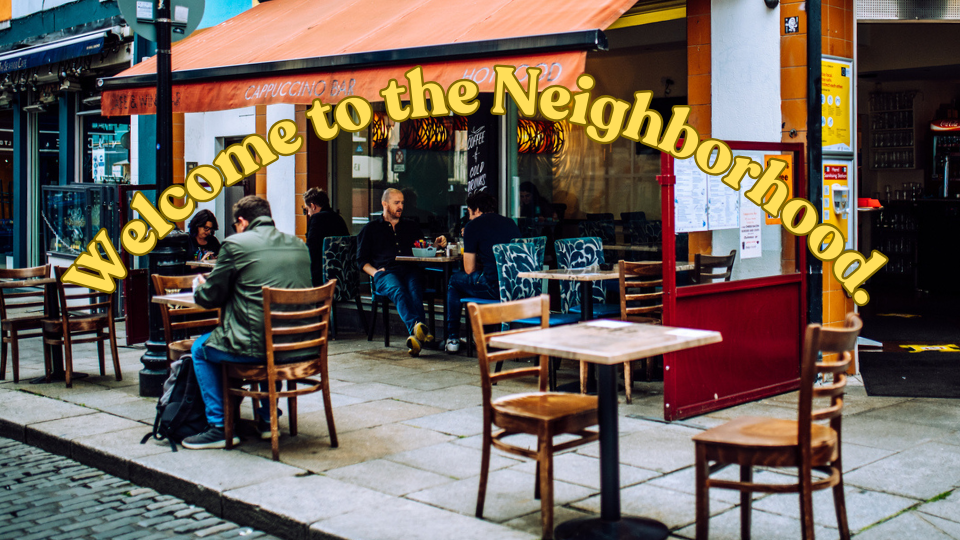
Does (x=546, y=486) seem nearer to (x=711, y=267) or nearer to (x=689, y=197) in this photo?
(x=689, y=197)

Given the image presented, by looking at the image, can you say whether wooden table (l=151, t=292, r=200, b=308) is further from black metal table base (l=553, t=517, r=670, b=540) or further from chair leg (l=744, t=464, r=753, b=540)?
chair leg (l=744, t=464, r=753, b=540)

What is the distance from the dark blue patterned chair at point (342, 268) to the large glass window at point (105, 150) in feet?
15.4

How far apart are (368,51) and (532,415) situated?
13.7ft

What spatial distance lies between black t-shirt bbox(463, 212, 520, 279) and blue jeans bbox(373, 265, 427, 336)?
2.99 feet

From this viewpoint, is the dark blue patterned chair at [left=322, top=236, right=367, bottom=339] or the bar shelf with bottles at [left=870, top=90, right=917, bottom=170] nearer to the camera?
the dark blue patterned chair at [left=322, top=236, right=367, bottom=339]

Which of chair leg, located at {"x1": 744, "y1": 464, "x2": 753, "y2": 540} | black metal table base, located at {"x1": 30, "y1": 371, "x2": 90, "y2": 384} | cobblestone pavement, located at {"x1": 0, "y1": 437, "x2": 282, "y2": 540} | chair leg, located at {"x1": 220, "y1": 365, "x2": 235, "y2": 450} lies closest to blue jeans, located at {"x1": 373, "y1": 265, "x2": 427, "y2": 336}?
black metal table base, located at {"x1": 30, "y1": 371, "x2": 90, "y2": 384}

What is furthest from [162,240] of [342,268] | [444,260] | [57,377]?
[342,268]

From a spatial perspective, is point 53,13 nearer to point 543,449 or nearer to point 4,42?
point 4,42

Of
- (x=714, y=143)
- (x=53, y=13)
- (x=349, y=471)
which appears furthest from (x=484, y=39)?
(x=53, y=13)

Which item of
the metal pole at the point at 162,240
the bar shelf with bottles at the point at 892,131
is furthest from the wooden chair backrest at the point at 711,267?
the bar shelf with bottles at the point at 892,131

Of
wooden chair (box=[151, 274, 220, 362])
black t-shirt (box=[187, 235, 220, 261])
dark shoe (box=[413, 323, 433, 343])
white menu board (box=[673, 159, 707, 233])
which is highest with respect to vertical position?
white menu board (box=[673, 159, 707, 233])

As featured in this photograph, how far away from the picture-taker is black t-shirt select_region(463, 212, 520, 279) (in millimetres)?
7719

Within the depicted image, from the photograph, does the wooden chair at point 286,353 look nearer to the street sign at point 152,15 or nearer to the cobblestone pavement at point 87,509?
the cobblestone pavement at point 87,509

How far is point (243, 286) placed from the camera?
16.5 ft
